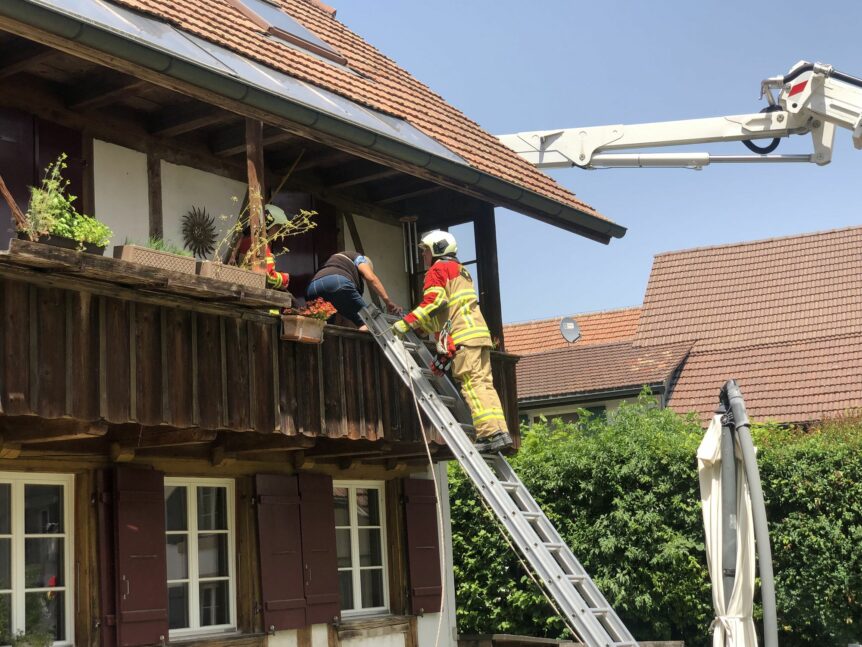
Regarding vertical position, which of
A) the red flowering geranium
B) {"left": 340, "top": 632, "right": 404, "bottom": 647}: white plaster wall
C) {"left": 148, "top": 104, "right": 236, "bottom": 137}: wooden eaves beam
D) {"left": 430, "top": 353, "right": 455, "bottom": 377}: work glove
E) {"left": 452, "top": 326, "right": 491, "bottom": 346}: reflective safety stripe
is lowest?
{"left": 340, "top": 632, "right": 404, "bottom": 647}: white plaster wall

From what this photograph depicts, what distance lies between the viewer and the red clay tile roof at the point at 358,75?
10883 mm

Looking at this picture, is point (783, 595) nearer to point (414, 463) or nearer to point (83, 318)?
point (414, 463)

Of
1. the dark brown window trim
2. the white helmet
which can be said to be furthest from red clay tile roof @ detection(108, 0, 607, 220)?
the dark brown window trim

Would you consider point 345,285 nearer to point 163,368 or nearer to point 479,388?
point 479,388

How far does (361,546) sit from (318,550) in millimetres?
1187

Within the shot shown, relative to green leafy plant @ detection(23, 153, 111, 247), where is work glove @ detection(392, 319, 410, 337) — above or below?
below

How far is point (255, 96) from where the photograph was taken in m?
9.03

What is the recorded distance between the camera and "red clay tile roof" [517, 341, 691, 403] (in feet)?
74.9

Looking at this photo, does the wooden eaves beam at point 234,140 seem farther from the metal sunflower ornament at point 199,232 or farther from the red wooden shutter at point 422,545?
the red wooden shutter at point 422,545

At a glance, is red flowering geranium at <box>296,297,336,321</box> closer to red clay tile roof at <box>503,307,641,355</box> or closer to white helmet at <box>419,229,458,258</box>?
white helmet at <box>419,229,458,258</box>

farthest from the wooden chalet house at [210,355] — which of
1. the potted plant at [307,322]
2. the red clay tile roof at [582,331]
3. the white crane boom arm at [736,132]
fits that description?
the red clay tile roof at [582,331]

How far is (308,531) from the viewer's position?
38.4 feet

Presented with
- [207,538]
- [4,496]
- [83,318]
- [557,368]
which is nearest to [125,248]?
[83,318]

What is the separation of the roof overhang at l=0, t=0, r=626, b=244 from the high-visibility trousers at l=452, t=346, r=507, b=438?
2122 mm
